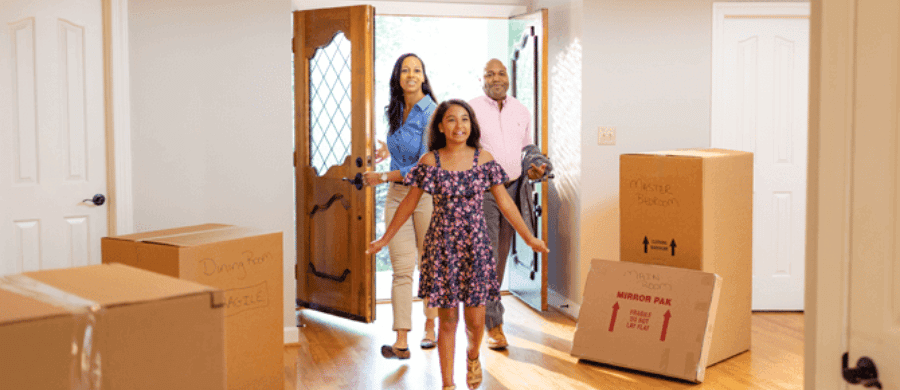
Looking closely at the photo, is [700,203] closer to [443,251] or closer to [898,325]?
[443,251]

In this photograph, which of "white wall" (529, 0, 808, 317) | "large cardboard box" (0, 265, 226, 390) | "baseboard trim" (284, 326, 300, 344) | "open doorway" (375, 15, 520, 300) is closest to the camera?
"large cardboard box" (0, 265, 226, 390)

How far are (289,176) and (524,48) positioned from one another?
172 centimetres

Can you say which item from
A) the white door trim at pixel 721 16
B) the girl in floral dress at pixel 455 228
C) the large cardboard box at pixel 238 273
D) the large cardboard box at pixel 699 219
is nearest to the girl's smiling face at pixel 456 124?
the girl in floral dress at pixel 455 228

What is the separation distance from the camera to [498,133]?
417 centimetres

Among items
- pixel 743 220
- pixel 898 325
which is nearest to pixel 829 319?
pixel 898 325

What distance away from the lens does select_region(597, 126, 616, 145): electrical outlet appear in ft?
14.4

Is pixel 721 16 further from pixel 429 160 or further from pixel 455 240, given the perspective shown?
pixel 455 240

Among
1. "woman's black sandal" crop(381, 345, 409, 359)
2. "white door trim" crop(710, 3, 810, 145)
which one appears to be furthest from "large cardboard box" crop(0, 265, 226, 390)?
"white door trim" crop(710, 3, 810, 145)

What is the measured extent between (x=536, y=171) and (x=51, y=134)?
228 cm

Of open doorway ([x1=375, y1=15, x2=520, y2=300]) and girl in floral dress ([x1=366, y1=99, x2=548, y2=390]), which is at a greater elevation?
open doorway ([x1=375, y1=15, x2=520, y2=300])

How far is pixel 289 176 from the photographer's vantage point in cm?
411

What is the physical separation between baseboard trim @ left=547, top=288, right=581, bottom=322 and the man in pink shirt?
620 millimetres

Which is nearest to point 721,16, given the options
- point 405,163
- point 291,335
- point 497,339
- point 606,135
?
point 606,135

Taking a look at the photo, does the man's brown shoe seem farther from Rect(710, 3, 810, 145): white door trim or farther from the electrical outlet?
Rect(710, 3, 810, 145): white door trim
